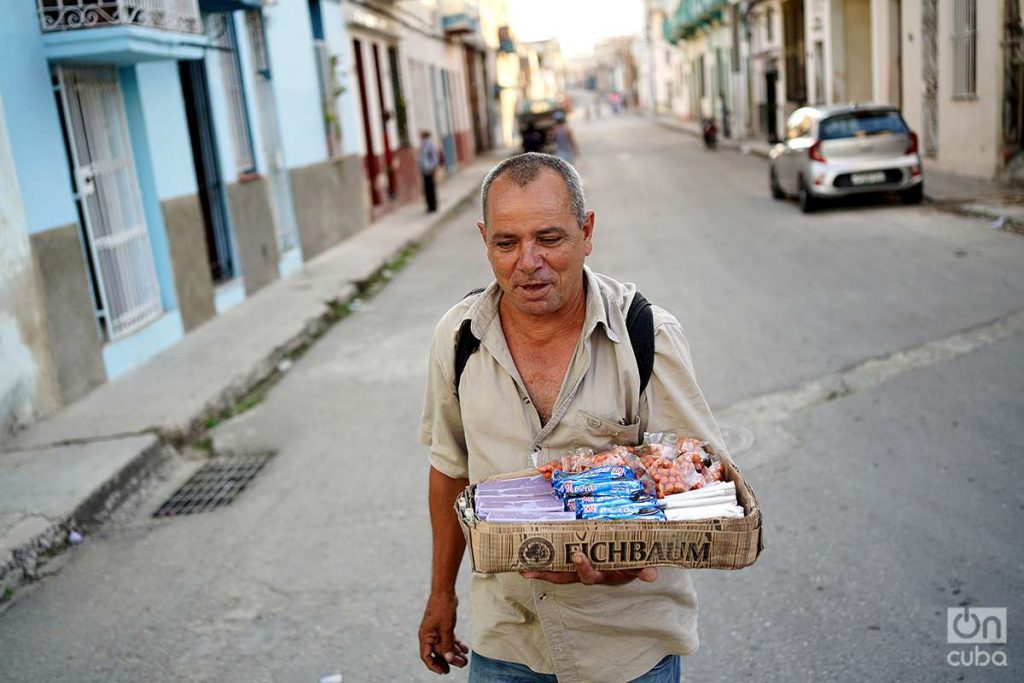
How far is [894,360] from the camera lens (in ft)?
23.1

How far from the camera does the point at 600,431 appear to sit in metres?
2.20

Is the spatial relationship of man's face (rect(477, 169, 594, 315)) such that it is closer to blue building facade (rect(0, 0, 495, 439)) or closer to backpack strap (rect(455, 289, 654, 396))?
backpack strap (rect(455, 289, 654, 396))

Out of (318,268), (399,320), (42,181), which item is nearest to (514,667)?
(42,181)

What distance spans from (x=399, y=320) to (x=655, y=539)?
8617 mm

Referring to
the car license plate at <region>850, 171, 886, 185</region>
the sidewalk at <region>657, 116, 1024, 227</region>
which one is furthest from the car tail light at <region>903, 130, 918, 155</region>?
the sidewalk at <region>657, 116, 1024, 227</region>

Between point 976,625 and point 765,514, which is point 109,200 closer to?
point 765,514

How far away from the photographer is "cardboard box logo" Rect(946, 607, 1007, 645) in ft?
11.7

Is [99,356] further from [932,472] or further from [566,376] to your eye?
[566,376]

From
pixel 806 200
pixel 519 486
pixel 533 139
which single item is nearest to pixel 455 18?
pixel 533 139

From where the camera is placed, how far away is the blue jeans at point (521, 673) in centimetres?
223

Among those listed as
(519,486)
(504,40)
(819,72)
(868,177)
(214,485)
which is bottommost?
(214,485)

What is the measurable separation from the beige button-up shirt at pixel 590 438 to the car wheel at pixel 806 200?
45.0 feet

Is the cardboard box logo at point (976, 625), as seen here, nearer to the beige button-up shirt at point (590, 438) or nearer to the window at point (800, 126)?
the beige button-up shirt at point (590, 438)

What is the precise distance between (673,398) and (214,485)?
4.63 m
